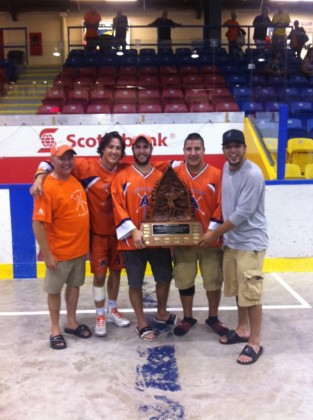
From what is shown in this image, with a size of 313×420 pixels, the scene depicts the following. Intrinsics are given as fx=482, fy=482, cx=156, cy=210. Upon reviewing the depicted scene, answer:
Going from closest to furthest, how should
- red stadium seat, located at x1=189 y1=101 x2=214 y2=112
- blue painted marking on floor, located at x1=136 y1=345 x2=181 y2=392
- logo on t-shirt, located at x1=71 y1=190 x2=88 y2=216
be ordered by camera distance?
blue painted marking on floor, located at x1=136 y1=345 x2=181 y2=392, logo on t-shirt, located at x1=71 y1=190 x2=88 y2=216, red stadium seat, located at x1=189 y1=101 x2=214 y2=112

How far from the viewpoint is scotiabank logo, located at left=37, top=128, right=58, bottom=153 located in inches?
316

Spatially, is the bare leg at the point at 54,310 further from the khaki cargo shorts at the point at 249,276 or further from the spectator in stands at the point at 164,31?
the spectator in stands at the point at 164,31

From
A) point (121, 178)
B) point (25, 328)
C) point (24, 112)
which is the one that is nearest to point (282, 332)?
point (121, 178)

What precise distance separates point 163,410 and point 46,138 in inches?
238

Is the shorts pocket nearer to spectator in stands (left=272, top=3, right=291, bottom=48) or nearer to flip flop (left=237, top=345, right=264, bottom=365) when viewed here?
flip flop (left=237, top=345, right=264, bottom=365)

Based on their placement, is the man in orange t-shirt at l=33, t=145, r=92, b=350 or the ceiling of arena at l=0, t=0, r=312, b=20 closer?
the man in orange t-shirt at l=33, t=145, r=92, b=350

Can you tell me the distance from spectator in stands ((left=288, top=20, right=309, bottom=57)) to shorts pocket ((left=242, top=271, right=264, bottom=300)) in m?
8.63

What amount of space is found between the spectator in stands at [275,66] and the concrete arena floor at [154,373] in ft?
20.2

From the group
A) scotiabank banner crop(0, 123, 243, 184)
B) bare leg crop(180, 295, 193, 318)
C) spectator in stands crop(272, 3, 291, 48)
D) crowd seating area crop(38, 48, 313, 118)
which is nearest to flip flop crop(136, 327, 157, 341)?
bare leg crop(180, 295, 193, 318)

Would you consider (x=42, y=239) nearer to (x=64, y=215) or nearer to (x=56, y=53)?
(x=64, y=215)

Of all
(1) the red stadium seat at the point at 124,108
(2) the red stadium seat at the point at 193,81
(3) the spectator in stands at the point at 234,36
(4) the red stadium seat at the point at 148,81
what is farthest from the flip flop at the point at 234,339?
(3) the spectator in stands at the point at 234,36

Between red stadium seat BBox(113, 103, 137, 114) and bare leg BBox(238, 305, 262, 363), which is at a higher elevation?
red stadium seat BBox(113, 103, 137, 114)

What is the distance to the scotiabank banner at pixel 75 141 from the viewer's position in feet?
26.2

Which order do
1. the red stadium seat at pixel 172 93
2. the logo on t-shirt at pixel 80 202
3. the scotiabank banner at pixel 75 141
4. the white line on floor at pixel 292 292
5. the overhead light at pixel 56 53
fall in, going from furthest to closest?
1. the overhead light at pixel 56 53
2. the red stadium seat at pixel 172 93
3. the scotiabank banner at pixel 75 141
4. the white line on floor at pixel 292 292
5. the logo on t-shirt at pixel 80 202
